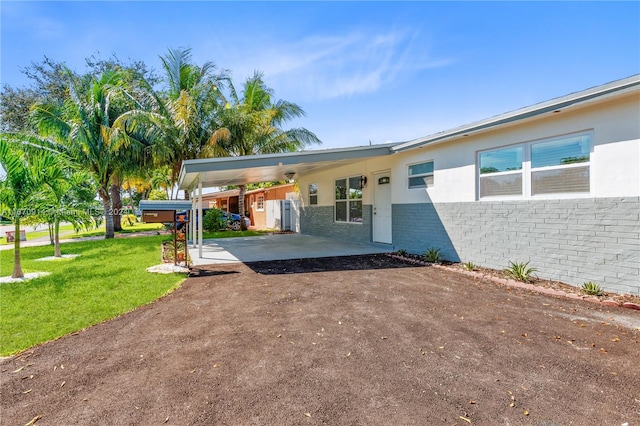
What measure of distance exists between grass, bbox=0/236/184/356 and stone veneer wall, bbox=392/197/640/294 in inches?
249

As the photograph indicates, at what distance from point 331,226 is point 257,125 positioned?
6948 mm

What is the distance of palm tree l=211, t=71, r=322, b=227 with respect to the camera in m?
15.6

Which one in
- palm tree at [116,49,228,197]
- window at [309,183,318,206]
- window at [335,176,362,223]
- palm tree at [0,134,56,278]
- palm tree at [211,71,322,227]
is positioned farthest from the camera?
palm tree at [211,71,322,227]

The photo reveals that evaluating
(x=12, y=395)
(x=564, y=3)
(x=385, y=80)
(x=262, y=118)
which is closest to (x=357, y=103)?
(x=385, y=80)

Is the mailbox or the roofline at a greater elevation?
the roofline

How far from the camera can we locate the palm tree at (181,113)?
14.9 metres

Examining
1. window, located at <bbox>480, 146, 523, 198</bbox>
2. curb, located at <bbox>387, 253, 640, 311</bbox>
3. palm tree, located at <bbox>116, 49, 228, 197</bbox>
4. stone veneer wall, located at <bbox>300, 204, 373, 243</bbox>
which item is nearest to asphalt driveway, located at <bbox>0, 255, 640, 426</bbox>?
curb, located at <bbox>387, 253, 640, 311</bbox>

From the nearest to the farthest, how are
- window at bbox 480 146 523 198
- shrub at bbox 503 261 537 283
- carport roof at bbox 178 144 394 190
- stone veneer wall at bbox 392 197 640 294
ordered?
stone veneer wall at bbox 392 197 640 294
shrub at bbox 503 261 537 283
window at bbox 480 146 523 198
carport roof at bbox 178 144 394 190

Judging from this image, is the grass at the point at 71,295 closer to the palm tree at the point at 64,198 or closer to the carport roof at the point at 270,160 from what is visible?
the palm tree at the point at 64,198

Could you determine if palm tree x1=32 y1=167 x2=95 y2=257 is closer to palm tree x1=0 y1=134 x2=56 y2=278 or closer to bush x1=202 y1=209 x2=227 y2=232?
palm tree x1=0 y1=134 x2=56 y2=278

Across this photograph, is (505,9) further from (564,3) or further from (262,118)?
(262,118)

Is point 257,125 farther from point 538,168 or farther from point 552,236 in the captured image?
point 552,236

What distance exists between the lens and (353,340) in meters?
3.59

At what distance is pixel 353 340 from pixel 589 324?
2.99 meters
